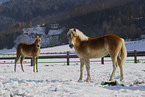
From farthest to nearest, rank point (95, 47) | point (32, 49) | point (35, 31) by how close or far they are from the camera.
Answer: point (35, 31) < point (32, 49) < point (95, 47)

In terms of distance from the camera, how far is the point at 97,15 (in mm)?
165750

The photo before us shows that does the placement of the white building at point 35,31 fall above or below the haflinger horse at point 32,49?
above

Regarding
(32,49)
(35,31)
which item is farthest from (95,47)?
(35,31)

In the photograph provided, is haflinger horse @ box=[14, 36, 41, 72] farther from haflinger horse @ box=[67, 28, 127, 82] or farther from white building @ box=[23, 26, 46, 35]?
white building @ box=[23, 26, 46, 35]

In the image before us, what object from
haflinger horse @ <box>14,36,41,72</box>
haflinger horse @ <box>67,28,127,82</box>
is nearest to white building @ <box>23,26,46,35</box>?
haflinger horse @ <box>14,36,41,72</box>

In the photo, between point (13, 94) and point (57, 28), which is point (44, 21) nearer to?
point (57, 28)

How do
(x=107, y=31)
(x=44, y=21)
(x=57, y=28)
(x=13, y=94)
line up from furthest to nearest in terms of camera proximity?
(x=44, y=21), (x=57, y=28), (x=107, y=31), (x=13, y=94)

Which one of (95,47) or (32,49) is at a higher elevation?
(32,49)

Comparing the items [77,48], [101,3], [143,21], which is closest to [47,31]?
[101,3]

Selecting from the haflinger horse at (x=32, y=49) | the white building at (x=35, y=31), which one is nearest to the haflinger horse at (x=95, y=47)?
the haflinger horse at (x=32, y=49)

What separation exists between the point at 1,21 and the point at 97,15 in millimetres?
122662

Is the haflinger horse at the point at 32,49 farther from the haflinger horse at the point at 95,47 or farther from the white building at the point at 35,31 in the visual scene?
the white building at the point at 35,31

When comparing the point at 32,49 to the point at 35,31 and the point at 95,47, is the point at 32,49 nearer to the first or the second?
the point at 95,47

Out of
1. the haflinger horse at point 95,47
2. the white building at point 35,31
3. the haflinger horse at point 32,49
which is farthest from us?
the white building at point 35,31
